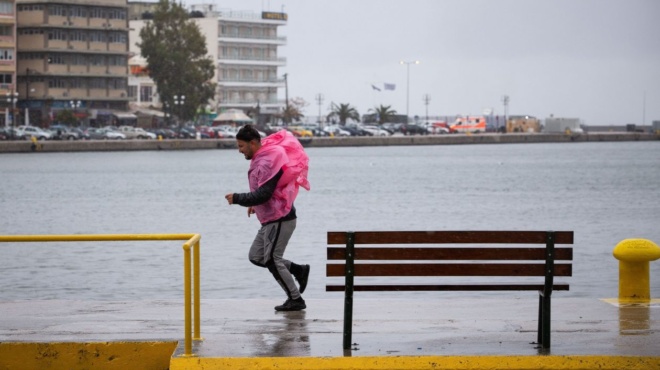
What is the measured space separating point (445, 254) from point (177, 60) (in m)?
121

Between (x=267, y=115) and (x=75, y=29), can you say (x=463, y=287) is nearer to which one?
(x=75, y=29)

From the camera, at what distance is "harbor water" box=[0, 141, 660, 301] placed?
28.4 m

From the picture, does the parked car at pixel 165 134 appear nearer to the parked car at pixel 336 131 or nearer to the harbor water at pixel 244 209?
the harbor water at pixel 244 209

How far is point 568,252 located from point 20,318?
172 inches

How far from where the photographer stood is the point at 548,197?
66.1 meters

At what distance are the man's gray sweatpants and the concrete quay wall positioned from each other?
94842mm

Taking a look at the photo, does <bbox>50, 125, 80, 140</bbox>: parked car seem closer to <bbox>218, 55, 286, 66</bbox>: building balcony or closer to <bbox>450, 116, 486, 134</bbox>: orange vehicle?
<bbox>218, 55, 286, 66</bbox>: building balcony

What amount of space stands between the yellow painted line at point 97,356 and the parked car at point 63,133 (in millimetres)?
101476

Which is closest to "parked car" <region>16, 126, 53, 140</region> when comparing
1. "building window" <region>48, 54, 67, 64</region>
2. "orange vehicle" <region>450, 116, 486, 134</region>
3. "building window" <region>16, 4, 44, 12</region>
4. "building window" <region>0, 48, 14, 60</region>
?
"building window" <region>0, 48, 14, 60</region>

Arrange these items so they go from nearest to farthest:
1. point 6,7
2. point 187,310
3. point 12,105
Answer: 1. point 187,310
2. point 12,105
3. point 6,7

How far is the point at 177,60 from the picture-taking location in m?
128

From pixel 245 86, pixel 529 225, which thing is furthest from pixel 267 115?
pixel 529 225

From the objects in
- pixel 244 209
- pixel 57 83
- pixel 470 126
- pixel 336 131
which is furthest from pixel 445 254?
pixel 470 126

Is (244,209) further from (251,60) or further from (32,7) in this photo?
(251,60)
